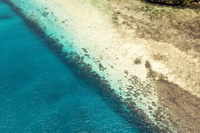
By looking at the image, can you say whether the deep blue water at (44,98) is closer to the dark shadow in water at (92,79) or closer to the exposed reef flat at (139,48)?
the dark shadow in water at (92,79)

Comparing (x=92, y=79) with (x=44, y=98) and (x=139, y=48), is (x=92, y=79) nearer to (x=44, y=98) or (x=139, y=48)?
(x=44, y=98)

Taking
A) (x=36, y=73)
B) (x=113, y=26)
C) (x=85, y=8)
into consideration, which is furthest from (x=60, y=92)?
(x=85, y=8)

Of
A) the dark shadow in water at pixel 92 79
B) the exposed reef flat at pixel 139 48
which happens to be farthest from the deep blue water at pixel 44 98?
the exposed reef flat at pixel 139 48

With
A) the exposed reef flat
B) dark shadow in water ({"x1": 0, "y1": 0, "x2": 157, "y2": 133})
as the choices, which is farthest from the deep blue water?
the exposed reef flat

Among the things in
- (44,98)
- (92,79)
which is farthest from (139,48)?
(44,98)

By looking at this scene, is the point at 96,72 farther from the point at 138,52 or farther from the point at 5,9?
the point at 5,9

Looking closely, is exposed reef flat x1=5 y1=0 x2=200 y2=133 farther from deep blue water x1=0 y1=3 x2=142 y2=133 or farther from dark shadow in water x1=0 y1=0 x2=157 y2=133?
deep blue water x1=0 y1=3 x2=142 y2=133
